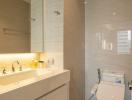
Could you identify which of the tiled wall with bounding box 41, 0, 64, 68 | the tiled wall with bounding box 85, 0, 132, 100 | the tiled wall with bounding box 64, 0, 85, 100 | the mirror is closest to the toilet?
the tiled wall with bounding box 85, 0, 132, 100

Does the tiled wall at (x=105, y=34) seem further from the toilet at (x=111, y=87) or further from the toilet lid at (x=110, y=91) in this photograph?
the toilet lid at (x=110, y=91)

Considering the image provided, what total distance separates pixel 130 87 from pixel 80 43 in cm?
109

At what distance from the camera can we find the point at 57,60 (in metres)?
2.05

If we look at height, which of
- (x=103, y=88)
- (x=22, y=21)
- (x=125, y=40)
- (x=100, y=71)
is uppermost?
(x=22, y=21)

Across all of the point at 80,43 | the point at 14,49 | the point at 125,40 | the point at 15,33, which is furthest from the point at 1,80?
the point at 125,40

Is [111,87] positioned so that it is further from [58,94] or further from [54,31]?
[54,31]

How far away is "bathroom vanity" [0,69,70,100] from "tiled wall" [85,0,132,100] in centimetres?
103

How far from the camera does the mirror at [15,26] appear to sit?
162 centimetres

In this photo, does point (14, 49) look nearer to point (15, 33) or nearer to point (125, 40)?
point (15, 33)

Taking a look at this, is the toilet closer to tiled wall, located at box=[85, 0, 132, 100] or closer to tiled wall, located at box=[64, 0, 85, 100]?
tiled wall, located at box=[85, 0, 132, 100]

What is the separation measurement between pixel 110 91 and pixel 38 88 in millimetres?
1368

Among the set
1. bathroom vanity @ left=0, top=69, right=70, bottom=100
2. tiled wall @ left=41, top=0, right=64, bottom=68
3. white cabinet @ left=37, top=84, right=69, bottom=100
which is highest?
tiled wall @ left=41, top=0, right=64, bottom=68

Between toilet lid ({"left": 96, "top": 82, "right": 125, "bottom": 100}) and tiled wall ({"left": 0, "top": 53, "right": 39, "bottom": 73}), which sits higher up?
tiled wall ({"left": 0, "top": 53, "right": 39, "bottom": 73})

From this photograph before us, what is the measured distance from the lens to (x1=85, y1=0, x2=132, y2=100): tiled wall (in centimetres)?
245
